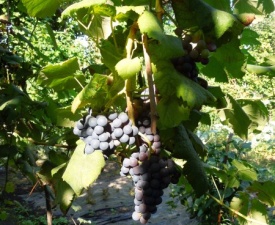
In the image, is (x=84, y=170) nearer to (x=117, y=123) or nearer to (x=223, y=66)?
(x=117, y=123)

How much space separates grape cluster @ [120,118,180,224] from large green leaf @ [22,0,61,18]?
0.34 meters

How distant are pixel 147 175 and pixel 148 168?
0.02 meters

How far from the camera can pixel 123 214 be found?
5953mm

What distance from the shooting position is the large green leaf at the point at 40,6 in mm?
854

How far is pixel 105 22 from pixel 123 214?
5.42 metres

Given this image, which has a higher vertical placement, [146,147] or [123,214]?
[146,147]

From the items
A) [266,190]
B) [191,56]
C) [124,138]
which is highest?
[191,56]

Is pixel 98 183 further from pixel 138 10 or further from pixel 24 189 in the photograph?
pixel 138 10

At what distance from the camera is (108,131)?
784 millimetres

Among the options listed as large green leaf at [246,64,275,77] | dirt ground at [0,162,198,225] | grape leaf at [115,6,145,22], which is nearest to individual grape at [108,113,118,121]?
grape leaf at [115,6,145,22]

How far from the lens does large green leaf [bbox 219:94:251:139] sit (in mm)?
1071

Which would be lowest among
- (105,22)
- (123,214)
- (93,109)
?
(123,214)

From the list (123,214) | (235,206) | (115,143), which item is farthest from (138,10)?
(123,214)

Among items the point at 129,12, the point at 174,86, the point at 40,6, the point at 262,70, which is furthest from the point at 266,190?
the point at 40,6
